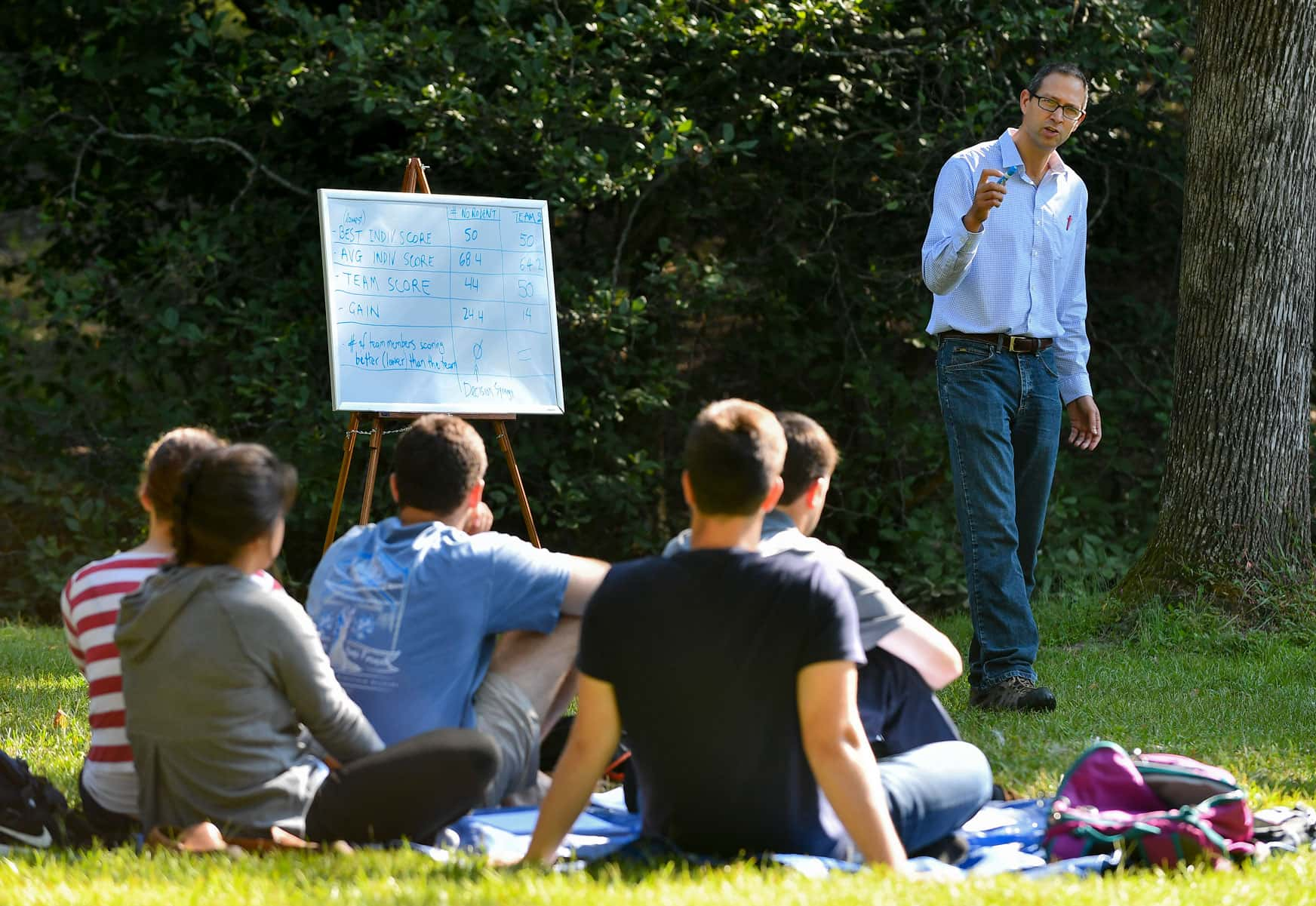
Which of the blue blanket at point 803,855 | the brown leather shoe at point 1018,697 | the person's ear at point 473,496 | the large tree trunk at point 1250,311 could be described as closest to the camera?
the blue blanket at point 803,855

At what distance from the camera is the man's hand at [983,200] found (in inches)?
170

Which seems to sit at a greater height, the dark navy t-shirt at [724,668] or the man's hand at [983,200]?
the man's hand at [983,200]

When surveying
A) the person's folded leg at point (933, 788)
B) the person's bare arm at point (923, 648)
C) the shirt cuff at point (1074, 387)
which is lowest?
the person's folded leg at point (933, 788)

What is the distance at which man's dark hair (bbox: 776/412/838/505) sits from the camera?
3.22m

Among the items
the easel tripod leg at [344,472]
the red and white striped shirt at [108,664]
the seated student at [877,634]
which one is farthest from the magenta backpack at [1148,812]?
the easel tripod leg at [344,472]

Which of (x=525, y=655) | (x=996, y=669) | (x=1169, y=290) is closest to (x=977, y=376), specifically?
(x=996, y=669)

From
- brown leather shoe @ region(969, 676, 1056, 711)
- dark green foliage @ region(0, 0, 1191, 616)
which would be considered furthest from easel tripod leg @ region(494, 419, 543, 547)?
dark green foliage @ region(0, 0, 1191, 616)

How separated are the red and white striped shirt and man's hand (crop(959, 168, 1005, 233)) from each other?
2398 millimetres

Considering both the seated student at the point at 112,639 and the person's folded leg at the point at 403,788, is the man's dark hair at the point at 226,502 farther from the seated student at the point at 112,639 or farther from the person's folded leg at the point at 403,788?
the person's folded leg at the point at 403,788

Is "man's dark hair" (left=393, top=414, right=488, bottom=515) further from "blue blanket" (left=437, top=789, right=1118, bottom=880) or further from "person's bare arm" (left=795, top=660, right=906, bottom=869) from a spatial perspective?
"person's bare arm" (left=795, top=660, right=906, bottom=869)

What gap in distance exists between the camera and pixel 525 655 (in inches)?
136

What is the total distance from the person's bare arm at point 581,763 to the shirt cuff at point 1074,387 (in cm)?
274

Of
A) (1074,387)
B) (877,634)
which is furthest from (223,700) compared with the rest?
(1074,387)

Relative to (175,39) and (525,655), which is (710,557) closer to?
(525,655)
